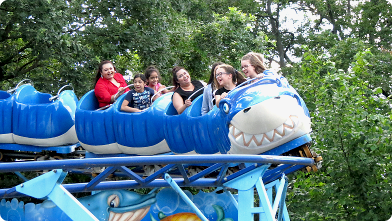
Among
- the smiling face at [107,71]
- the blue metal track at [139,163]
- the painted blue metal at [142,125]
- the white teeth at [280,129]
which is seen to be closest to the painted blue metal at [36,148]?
the smiling face at [107,71]

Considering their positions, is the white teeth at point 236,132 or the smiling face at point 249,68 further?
the smiling face at point 249,68

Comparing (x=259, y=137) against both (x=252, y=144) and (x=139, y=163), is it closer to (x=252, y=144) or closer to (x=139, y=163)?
(x=252, y=144)

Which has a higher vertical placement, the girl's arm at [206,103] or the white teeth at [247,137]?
the girl's arm at [206,103]

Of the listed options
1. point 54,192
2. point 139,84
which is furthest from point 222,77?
point 54,192

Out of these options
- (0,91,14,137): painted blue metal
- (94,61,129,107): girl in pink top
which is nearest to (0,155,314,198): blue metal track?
(94,61,129,107): girl in pink top

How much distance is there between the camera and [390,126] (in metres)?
7.46

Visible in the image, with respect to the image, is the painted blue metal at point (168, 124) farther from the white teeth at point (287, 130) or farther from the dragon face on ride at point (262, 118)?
the white teeth at point (287, 130)

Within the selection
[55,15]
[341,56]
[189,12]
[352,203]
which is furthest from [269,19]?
[352,203]

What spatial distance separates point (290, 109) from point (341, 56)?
429 inches

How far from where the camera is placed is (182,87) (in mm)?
5957

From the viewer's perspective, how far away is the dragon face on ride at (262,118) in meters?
4.44

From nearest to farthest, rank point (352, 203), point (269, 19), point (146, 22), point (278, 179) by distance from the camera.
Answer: point (278, 179) → point (352, 203) → point (146, 22) → point (269, 19)

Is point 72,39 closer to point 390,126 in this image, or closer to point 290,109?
point 390,126

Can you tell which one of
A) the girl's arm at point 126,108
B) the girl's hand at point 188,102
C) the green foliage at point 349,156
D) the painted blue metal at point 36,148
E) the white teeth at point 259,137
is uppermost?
the girl's hand at point 188,102
